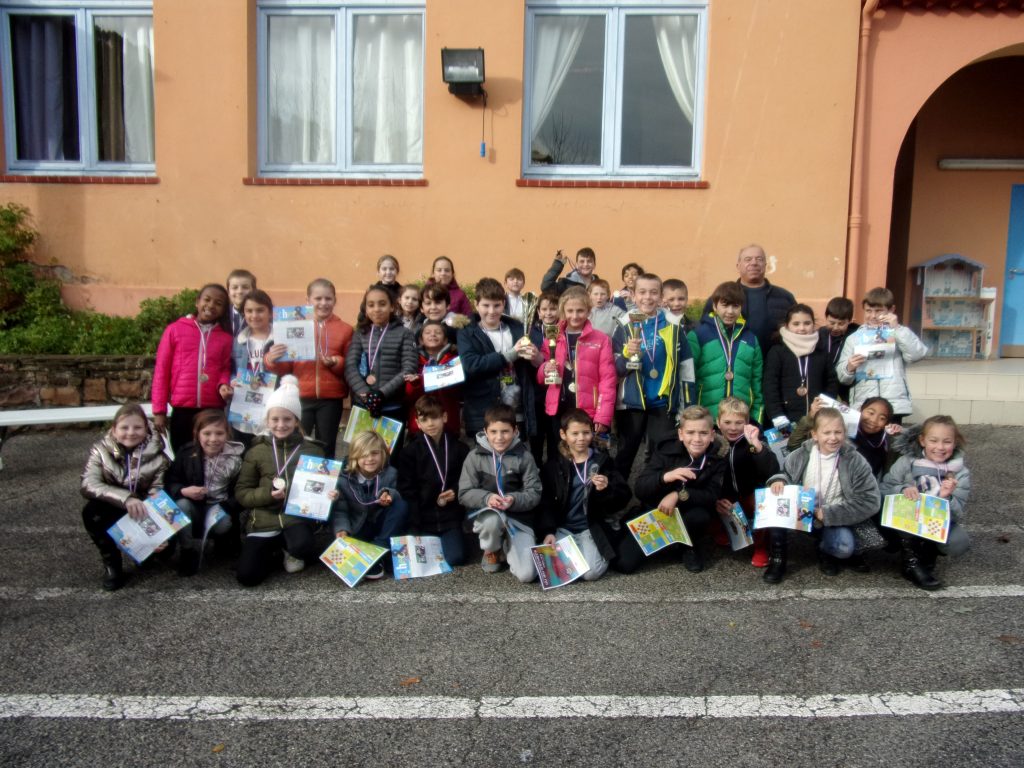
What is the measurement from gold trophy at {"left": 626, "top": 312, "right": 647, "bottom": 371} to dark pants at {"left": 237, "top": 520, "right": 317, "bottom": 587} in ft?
7.60

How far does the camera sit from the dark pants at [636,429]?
569 cm

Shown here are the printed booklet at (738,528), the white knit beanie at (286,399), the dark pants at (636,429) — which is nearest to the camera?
the white knit beanie at (286,399)

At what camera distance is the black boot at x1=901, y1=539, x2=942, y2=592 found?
464 cm

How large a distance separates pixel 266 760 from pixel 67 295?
8.32 meters

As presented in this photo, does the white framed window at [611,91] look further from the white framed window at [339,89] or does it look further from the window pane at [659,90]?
the white framed window at [339,89]

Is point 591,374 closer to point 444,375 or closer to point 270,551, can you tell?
point 444,375

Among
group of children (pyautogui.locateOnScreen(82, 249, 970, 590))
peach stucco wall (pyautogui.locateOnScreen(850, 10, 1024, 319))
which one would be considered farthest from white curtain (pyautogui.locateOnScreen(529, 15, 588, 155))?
group of children (pyautogui.locateOnScreen(82, 249, 970, 590))

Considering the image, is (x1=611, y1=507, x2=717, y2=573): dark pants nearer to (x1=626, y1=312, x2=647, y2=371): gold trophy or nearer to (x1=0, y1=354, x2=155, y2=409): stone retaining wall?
(x1=626, y1=312, x2=647, y2=371): gold trophy

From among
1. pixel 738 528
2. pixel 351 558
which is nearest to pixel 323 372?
pixel 351 558

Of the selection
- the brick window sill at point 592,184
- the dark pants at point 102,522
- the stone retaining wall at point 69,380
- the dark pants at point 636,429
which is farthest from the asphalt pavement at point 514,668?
the brick window sill at point 592,184

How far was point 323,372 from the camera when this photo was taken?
5781mm

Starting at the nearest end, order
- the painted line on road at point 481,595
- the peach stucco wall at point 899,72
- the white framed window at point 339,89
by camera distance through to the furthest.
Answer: the painted line on road at point 481,595 → the peach stucco wall at point 899,72 → the white framed window at point 339,89

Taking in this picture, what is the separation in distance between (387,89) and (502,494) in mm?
6525

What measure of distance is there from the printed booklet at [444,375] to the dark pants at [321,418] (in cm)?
74
